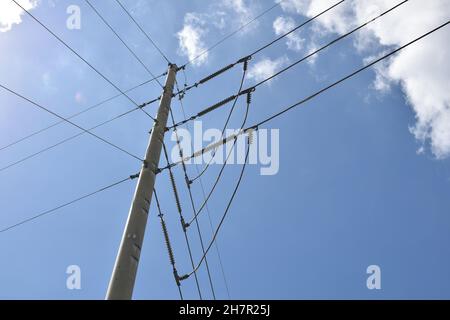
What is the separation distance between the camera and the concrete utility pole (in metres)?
5.40

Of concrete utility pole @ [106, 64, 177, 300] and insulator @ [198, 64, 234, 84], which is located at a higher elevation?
insulator @ [198, 64, 234, 84]

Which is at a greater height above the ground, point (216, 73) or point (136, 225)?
point (216, 73)

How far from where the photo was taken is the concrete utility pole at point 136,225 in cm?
540

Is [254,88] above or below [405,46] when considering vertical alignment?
above

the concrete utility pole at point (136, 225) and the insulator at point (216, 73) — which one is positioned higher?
the insulator at point (216, 73)

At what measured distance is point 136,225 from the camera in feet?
20.2

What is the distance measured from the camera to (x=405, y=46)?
6691 millimetres

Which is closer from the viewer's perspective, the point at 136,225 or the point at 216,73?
the point at 136,225

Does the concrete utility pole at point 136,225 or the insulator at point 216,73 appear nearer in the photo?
the concrete utility pole at point 136,225

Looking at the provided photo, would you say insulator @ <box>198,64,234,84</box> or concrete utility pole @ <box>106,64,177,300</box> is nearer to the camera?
concrete utility pole @ <box>106,64,177,300</box>
